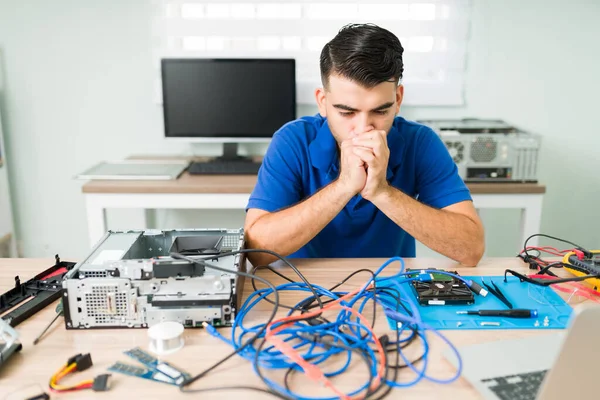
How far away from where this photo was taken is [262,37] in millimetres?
2607

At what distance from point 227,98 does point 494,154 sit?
1266 millimetres

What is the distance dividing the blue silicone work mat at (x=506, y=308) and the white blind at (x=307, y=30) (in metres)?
1.72

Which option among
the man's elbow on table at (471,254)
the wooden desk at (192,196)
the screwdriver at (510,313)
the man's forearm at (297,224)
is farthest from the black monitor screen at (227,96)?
the screwdriver at (510,313)

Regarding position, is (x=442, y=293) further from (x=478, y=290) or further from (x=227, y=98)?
(x=227, y=98)

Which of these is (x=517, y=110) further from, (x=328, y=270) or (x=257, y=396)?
(x=257, y=396)

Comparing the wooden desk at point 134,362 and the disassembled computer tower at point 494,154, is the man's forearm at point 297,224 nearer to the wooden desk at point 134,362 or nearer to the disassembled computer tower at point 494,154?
the wooden desk at point 134,362

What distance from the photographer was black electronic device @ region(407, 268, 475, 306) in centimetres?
103

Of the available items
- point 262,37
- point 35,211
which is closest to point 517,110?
point 262,37

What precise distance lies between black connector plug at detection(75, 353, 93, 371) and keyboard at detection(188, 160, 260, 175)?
5.29 ft

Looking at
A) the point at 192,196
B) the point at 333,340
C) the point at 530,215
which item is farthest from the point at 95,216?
the point at 530,215

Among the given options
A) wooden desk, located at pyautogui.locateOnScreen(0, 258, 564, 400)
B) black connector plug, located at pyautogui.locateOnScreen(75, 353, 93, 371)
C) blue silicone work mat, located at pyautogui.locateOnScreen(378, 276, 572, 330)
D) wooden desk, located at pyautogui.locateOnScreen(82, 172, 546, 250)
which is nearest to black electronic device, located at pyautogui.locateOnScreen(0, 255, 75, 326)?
wooden desk, located at pyautogui.locateOnScreen(0, 258, 564, 400)

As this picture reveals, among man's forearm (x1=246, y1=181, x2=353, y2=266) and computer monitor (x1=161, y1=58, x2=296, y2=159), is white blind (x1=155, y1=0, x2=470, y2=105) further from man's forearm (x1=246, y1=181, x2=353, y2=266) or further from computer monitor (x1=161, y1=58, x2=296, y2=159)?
man's forearm (x1=246, y1=181, x2=353, y2=266)

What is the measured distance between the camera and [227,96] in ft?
8.13

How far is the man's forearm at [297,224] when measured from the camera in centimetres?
125
